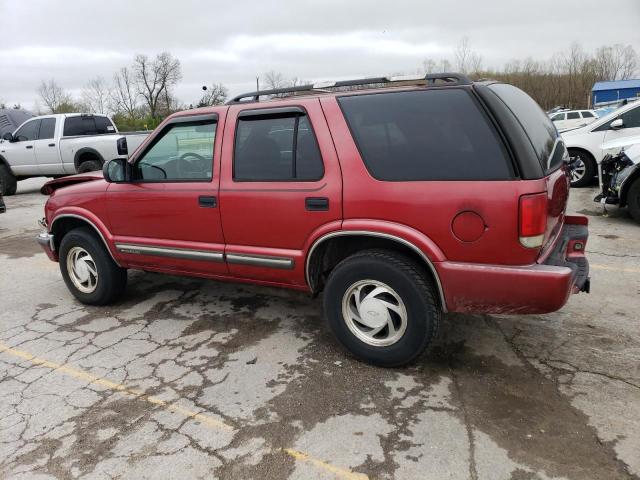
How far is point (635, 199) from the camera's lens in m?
6.82

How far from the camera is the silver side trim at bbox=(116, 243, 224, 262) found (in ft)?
12.5

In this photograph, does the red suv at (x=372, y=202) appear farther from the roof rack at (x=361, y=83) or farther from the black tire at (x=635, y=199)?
the black tire at (x=635, y=199)

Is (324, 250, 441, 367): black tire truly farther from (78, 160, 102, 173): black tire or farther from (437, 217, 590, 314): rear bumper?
(78, 160, 102, 173): black tire

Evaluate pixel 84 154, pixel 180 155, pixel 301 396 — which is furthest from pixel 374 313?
pixel 84 154

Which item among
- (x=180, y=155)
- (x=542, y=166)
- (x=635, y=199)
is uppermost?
(x=180, y=155)

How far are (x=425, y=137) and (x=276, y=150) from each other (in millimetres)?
1090

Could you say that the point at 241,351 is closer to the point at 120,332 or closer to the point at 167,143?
the point at 120,332

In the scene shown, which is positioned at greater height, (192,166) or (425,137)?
(425,137)

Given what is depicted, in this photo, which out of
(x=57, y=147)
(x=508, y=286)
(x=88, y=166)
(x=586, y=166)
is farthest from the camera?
(x=57, y=147)

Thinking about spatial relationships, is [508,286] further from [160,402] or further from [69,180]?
[69,180]

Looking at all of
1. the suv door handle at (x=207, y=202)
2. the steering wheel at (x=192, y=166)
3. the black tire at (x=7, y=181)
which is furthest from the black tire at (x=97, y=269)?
the black tire at (x=7, y=181)

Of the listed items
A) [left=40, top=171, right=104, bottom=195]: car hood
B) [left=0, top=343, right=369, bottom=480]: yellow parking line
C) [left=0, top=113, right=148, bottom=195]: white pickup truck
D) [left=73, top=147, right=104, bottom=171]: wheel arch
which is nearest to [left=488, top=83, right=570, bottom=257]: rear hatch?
[left=0, top=343, right=369, bottom=480]: yellow parking line

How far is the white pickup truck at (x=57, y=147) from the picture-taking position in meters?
11.7

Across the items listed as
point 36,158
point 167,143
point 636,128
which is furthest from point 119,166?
point 36,158
